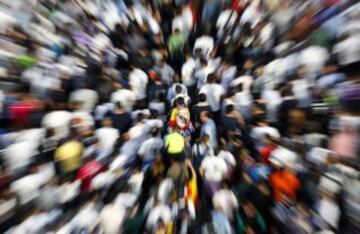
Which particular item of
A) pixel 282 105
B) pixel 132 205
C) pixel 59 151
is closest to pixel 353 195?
pixel 282 105

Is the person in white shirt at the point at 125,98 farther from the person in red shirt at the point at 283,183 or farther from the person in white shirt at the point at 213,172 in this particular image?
the person in red shirt at the point at 283,183

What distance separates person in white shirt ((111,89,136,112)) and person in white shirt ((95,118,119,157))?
9.8 inches

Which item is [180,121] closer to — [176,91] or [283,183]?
[176,91]

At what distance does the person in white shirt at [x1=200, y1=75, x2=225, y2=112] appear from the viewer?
3.27m

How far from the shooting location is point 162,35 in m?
3.70

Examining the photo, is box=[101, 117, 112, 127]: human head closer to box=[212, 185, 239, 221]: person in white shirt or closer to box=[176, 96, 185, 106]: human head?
box=[176, 96, 185, 106]: human head

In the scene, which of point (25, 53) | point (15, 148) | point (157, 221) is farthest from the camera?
point (25, 53)

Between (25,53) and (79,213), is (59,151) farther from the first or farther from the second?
(25,53)

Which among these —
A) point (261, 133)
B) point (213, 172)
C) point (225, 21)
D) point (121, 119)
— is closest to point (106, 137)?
point (121, 119)

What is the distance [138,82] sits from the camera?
3.30 m

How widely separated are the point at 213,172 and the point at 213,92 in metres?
0.90

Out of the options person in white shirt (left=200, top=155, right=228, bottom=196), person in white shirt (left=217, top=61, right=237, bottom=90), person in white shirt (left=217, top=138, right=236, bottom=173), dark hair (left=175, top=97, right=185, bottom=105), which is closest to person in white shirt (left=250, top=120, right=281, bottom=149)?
person in white shirt (left=217, top=138, right=236, bottom=173)

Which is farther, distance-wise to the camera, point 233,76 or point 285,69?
point 233,76

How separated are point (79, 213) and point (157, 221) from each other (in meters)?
0.52
